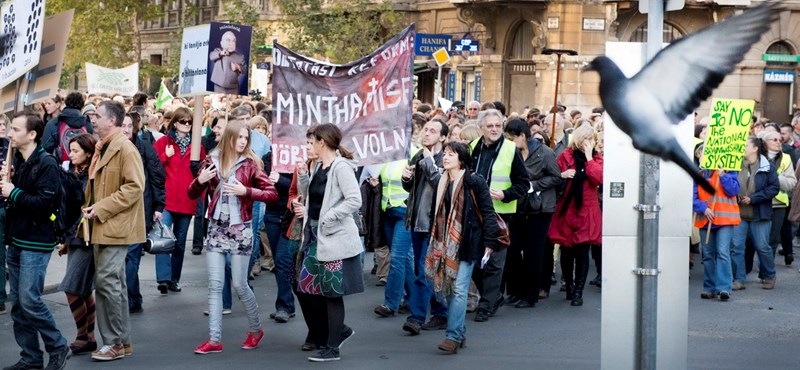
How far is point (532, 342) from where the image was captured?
10719mm

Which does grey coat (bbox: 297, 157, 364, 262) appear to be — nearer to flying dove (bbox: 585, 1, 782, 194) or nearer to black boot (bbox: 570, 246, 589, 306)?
black boot (bbox: 570, 246, 589, 306)

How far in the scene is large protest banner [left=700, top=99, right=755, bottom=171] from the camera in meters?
12.9

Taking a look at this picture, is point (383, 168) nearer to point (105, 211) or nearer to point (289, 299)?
point (289, 299)

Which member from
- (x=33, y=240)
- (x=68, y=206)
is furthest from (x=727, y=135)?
(x=33, y=240)

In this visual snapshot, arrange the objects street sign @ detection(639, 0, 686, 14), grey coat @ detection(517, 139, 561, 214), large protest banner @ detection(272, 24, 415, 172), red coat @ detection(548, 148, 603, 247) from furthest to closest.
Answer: red coat @ detection(548, 148, 603, 247)
grey coat @ detection(517, 139, 561, 214)
large protest banner @ detection(272, 24, 415, 172)
street sign @ detection(639, 0, 686, 14)

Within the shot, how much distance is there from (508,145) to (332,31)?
91.4ft

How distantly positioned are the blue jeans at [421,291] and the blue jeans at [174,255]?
2.81m

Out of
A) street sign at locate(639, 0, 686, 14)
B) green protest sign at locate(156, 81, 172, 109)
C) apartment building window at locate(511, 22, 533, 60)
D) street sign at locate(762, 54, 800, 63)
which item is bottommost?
street sign at locate(639, 0, 686, 14)

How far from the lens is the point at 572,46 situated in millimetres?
37688

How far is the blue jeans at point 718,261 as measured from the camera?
43.9 ft

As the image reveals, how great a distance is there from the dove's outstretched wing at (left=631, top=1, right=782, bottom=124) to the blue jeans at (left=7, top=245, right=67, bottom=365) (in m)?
5.32

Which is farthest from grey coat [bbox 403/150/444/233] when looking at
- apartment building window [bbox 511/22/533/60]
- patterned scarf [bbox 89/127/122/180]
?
apartment building window [bbox 511/22/533/60]

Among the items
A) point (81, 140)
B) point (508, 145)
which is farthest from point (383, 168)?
point (81, 140)

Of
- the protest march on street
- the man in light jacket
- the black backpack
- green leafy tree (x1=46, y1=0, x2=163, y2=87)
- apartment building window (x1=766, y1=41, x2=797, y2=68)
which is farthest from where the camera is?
green leafy tree (x1=46, y1=0, x2=163, y2=87)
